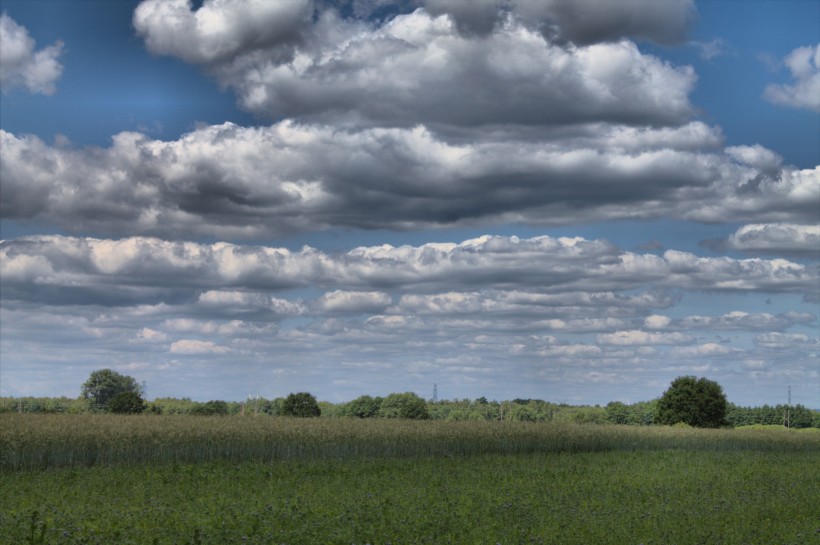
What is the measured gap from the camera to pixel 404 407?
8275cm

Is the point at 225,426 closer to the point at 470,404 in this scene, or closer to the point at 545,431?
the point at 545,431

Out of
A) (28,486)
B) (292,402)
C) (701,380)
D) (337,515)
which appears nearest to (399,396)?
(292,402)

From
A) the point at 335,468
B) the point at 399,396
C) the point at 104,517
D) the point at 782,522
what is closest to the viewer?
the point at 104,517

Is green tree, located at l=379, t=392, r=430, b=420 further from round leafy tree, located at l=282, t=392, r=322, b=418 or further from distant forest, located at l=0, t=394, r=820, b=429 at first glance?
round leafy tree, located at l=282, t=392, r=322, b=418

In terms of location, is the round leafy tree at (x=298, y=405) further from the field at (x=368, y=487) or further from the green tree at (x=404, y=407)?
the field at (x=368, y=487)

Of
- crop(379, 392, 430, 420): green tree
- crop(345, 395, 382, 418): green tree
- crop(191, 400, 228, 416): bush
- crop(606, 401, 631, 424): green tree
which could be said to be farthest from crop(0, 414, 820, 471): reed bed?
crop(606, 401, 631, 424): green tree

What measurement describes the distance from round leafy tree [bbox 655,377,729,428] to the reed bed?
2065 cm

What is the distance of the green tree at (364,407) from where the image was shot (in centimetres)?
9244

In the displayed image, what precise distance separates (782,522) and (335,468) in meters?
17.8

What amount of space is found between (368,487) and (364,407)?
6537cm

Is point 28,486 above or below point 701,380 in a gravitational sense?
below

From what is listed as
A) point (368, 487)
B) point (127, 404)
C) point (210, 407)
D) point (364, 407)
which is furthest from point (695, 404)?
point (368, 487)

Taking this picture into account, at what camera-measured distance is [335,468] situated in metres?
34.3

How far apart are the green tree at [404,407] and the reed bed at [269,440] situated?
27.6 metres
